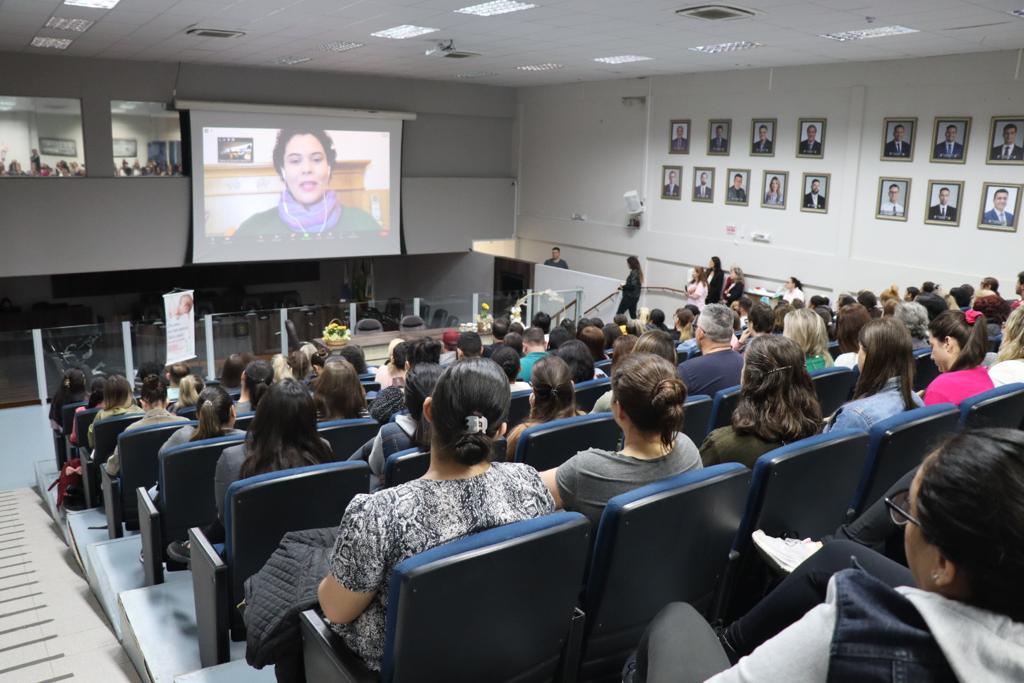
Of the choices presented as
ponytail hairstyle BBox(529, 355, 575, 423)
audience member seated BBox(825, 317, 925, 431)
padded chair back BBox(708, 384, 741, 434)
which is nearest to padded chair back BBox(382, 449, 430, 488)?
ponytail hairstyle BBox(529, 355, 575, 423)

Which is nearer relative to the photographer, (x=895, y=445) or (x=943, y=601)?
(x=943, y=601)

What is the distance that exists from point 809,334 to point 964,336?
1.01m

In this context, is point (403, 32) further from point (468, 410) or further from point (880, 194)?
point (468, 410)

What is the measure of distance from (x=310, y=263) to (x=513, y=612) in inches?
631

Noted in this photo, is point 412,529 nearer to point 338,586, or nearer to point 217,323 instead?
point 338,586

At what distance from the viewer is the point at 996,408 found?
321 centimetres

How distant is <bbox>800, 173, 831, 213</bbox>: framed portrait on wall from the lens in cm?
1096

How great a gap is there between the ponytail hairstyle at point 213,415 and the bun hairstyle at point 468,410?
7.08 feet

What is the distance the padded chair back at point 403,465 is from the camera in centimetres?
292

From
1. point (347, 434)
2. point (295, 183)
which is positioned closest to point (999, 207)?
point (347, 434)

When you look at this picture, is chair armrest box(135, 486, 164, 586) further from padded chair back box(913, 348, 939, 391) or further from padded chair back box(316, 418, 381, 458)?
padded chair back box(913, 348, 939, 391)

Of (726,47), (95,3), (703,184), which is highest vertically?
(726,47)

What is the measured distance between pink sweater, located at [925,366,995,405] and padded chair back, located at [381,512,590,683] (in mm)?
2650

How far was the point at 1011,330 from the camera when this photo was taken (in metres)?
3.99
